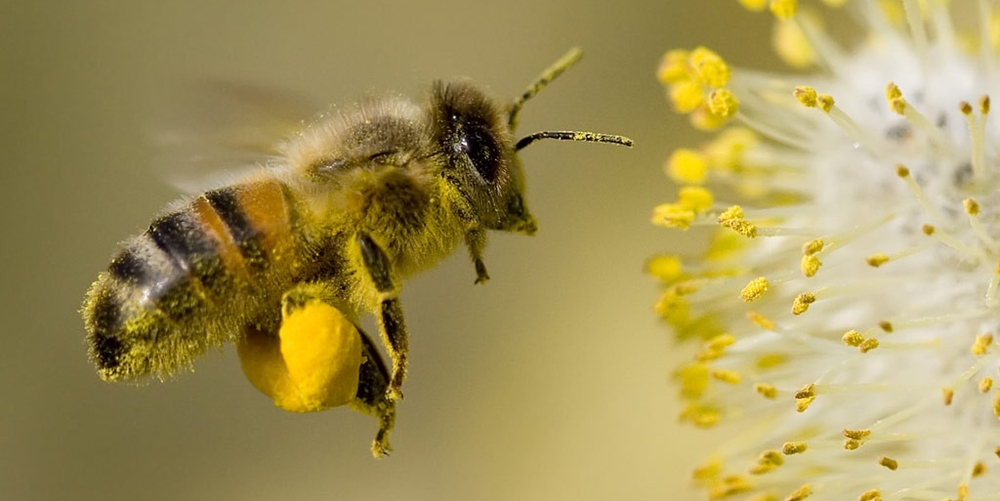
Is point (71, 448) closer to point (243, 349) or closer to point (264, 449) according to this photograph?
point (264, 449)

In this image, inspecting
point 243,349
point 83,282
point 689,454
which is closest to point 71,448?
point 83,282

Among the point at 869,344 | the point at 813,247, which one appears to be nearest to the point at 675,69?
the point at 813,247

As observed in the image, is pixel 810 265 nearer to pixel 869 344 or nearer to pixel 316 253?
pixel 869 344

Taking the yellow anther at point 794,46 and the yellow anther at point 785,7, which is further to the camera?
the yellow anther at point 794,46

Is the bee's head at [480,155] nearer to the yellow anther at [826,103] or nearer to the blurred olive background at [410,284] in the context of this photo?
the yellow anther at [826,103]

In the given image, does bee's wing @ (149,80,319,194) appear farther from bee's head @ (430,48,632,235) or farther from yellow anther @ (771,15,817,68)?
yellow anther @ (771,15,817,68)

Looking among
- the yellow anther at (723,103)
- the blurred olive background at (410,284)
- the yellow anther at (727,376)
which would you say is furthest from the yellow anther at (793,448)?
the blurred olive background at (410,284)

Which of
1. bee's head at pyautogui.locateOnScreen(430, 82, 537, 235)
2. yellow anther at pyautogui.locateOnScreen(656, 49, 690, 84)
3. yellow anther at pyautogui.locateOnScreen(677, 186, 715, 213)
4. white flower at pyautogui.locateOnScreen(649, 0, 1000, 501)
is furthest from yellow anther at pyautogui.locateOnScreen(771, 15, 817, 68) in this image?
bee's head at pyautogui.locateOnScreen(430, 82, 537, 235)
